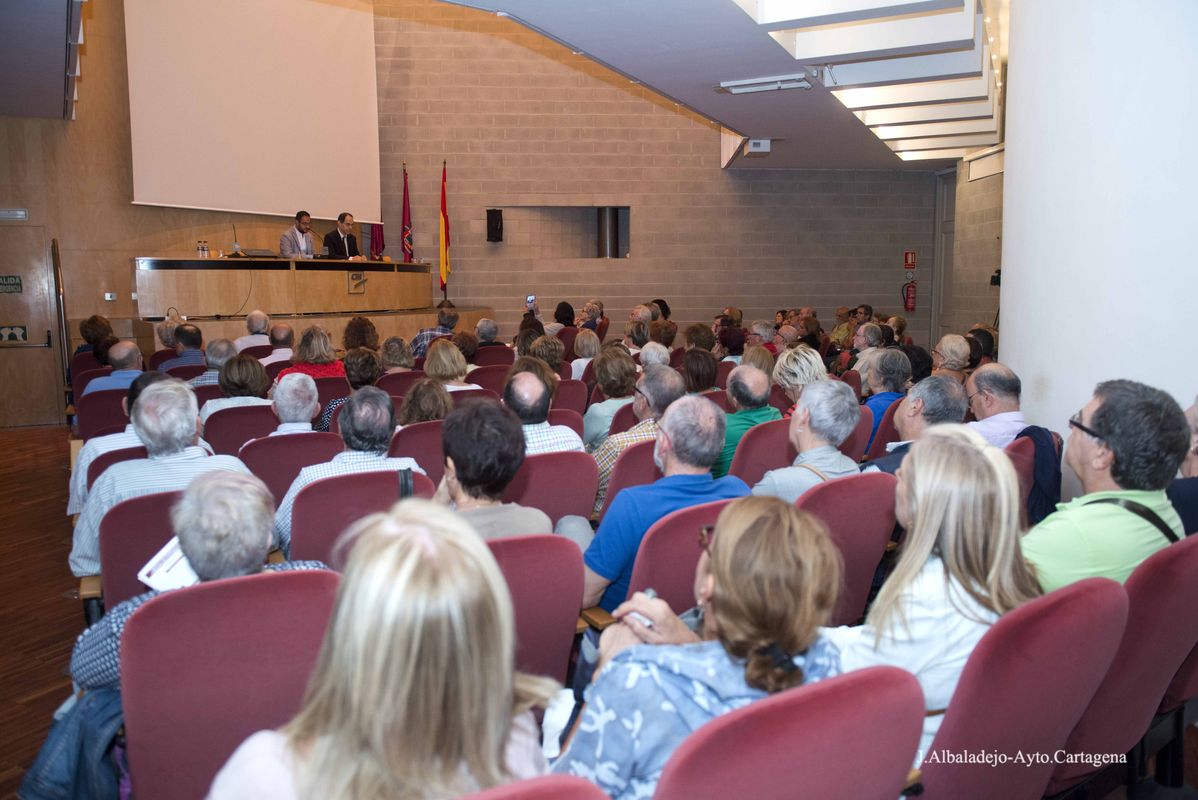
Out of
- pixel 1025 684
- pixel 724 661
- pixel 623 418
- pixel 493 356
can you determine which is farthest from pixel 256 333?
pixel 1025 684

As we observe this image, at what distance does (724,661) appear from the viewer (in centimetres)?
152

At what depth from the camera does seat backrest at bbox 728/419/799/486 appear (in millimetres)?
3887

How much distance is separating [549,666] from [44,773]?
115 cm

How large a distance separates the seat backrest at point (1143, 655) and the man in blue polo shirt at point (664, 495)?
1117 mm

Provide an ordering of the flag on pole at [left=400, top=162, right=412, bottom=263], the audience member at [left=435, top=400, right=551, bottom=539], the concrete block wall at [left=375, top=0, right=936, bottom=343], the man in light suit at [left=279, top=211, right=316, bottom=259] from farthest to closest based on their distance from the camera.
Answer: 1. the concrete block wall at [left=375, top=0, right=936, bottom=343]
2. the flag on pole at [left=400, top=162, right=412, bottom=263]
3. the man in light suit at [left=279, top=211, right=316, bottom=259]
4. the audience member at [left=435, top=400, right=551, bottom=539]

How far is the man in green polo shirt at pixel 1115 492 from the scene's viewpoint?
2262mm

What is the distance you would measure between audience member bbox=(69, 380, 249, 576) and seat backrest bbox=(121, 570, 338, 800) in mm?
1312

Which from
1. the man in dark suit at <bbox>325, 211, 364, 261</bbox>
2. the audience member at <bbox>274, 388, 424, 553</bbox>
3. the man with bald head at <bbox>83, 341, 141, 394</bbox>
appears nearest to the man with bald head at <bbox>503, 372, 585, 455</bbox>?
the audience member at <bbox>274, 388, 424, 553</bbox>

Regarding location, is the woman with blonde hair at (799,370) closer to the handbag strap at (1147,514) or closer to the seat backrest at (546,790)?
the handbag strap at (1147,514)

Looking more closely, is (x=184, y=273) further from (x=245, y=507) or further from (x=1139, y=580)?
(x=1139, y=580)

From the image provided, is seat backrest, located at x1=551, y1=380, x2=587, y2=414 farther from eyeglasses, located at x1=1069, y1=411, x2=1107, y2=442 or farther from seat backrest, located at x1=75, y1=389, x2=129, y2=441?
eyeglasses, located at x1=1069, y1=411, x2=1107, y2=442

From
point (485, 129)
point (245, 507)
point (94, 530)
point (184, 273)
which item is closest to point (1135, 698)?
point (245, 507)

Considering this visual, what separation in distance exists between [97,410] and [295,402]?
2.13 metres

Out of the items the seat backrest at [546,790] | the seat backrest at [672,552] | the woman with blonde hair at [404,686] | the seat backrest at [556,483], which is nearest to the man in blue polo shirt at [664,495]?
the seat backrest at [672,552]
